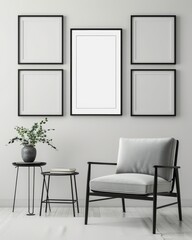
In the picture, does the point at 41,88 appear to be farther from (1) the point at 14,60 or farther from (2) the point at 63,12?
(2) the point at 63,12

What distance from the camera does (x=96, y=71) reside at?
219 inches

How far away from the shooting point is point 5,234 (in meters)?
3.88

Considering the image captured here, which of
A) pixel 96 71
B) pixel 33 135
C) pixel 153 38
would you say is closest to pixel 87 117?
pixel 96 71

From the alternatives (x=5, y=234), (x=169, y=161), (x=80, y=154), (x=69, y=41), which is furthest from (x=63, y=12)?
(x=5, y=234)

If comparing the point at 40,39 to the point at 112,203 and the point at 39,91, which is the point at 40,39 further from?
the point at 112,203

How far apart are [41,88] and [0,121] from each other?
1.99ft

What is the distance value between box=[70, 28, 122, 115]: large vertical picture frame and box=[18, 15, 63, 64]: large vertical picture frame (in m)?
0.18

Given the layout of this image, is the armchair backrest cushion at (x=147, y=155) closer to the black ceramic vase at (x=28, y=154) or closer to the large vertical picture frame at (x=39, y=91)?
the black ceramic vase at (x=28, y=154)

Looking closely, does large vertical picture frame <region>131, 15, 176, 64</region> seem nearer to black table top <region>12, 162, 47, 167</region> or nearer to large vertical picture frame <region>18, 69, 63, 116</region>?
large vertical picture frame <region>18, 69, 63, 116</region>

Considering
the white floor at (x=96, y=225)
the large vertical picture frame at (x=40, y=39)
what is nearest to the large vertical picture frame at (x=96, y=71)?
the large vertical picture frame at (x=40, y=39)

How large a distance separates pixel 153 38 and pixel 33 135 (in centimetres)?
177

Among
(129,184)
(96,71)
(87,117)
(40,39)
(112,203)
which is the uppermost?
(40,39)

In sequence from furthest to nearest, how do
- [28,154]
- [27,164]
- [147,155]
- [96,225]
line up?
[28,154], [27,164], [147,155], [96,225]

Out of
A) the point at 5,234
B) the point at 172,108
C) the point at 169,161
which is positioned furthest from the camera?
the point at 172,108
